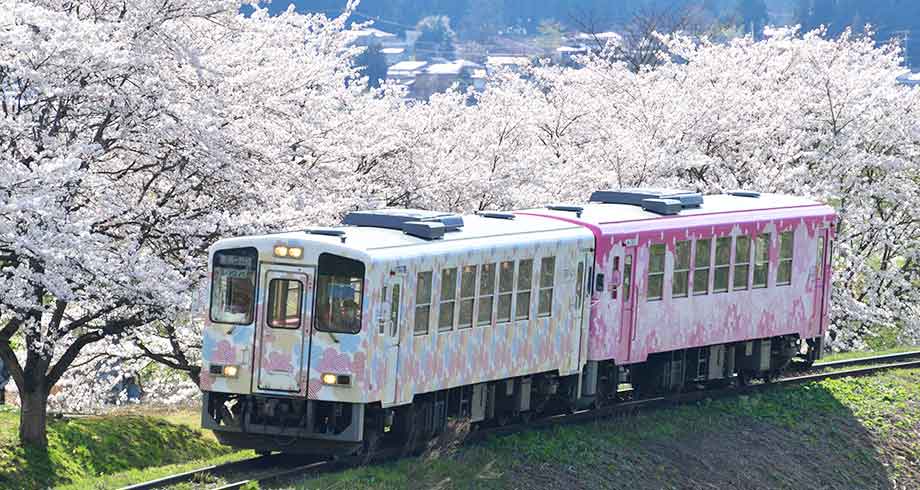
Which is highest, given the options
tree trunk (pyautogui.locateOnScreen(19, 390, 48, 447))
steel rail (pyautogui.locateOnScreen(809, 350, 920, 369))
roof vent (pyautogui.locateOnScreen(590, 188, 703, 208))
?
roof vent (pyautogui.locateOnScreen(590, 188, 703, 208))

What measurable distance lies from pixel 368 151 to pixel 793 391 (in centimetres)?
747

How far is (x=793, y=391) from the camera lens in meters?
22.0

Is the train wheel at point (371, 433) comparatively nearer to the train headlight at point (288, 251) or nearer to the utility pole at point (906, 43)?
the train headlight at point (288, 251)

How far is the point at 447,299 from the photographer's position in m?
16.8

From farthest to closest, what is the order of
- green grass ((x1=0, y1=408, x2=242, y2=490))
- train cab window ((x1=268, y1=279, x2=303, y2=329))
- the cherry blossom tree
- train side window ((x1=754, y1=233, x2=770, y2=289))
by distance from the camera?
1. the cherry blossom tree
2. train side window ((x1=754, y1=233, x2=770, y2=289))
3. green grass ((x1=0, y1=408, x2=242, y2=490))
4. train cab window ((x1=268, y1=279, x2=303, y2=329))

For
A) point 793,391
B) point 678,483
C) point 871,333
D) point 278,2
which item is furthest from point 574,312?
point 278,2

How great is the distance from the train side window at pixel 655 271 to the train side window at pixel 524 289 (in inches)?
91.2

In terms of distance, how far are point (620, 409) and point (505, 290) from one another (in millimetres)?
2964

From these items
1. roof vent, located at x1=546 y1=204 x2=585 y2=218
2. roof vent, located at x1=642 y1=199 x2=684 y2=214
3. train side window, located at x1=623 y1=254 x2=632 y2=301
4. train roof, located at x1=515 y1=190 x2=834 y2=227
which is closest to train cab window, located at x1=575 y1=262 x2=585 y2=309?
train roof, located at x1=515 y1=190 x2=834 y2=227

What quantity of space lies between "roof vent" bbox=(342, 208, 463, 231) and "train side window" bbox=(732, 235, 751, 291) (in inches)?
198

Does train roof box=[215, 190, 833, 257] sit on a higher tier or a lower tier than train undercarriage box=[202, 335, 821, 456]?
higher

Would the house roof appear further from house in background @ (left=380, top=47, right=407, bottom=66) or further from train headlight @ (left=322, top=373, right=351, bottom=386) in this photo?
train headlight @ (left=322, top=373, right=351, bottom=386)

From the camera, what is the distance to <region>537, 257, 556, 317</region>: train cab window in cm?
1816

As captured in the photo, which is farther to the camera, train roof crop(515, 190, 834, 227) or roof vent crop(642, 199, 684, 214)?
roof vent crop(642, 199, 684, 214)
